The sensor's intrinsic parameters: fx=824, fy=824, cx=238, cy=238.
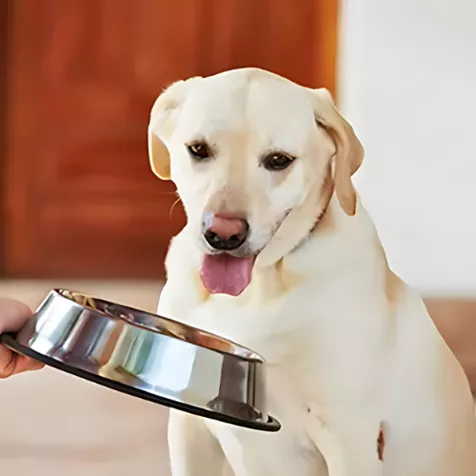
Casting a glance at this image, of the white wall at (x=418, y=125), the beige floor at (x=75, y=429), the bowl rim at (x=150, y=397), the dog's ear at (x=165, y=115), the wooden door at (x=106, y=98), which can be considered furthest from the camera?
the wooden door at (x=106, y=98)

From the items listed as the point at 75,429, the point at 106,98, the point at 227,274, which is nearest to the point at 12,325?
the point at 227,274

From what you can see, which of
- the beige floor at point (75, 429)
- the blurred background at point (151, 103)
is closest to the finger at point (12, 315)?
the beige floor at point (75, 429)

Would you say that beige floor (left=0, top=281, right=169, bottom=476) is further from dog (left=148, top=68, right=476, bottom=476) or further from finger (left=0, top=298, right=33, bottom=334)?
finger (left=0, top=298, right=33, bottom=334)

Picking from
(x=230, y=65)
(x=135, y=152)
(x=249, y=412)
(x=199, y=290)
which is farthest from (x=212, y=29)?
(x=249, y=412)

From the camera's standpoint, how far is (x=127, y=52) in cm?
215

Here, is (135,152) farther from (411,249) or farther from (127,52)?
(411,249)

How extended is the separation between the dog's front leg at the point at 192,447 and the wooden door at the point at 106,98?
45.9 inches

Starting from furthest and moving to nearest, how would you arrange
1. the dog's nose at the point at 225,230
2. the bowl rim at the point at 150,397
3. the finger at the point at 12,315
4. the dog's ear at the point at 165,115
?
1. the dog's ear at the point at 165,115
2. the dog's nose at the point at 225,230
3. the finger at the point at 12,315
4. the bowl rim at the point at 150,397

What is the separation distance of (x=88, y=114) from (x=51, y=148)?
0.45ft

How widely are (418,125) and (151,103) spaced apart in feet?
2.29

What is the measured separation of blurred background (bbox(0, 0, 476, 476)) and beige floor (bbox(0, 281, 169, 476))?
1.04 ft

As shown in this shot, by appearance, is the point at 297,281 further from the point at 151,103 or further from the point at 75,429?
the point at 151,103

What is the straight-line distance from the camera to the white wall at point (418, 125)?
6.35ft

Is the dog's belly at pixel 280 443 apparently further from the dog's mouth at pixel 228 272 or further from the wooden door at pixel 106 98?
the wooden door at pixel 106 98
